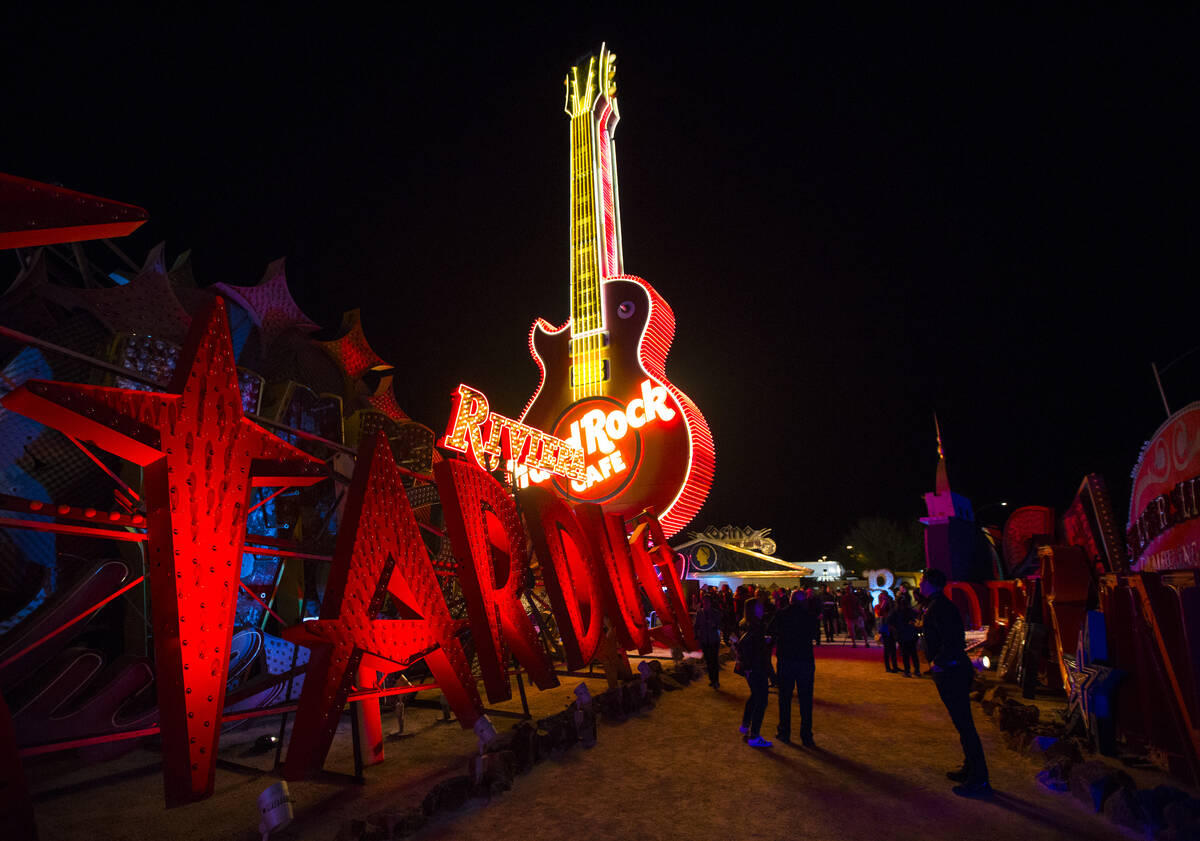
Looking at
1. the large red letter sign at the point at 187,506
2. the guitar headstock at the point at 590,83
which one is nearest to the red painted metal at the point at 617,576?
the large red letter sign at the point at 187,506

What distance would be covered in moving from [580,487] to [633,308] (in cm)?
681

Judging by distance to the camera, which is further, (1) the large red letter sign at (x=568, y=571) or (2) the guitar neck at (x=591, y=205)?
(2) the guitar neck at (x=591, y=205)

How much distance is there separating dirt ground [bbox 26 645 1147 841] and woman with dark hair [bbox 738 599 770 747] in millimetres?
226

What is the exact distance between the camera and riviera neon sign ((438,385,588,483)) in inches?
574

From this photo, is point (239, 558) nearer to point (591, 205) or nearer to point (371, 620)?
point (371, 620)

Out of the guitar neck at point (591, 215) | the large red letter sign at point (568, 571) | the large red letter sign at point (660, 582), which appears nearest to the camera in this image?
the large red letter sign at point (568, 571)

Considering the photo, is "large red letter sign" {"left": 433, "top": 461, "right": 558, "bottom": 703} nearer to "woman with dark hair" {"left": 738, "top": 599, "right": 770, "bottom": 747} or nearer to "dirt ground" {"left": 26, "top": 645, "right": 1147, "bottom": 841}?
"dirt ground" {"left": 26, "top": 645, "right": 1147, "bottom": 841}

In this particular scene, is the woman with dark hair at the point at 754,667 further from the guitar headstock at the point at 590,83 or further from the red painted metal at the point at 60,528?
the guitar headstock at the point at 590,83

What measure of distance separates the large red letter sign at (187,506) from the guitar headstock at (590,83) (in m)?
26.1

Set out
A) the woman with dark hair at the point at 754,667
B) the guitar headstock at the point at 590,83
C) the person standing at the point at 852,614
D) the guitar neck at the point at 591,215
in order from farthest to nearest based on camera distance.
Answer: the guitar headstock at the point at 590,83 < the guitar neck at the point at 591,215 < the person standing at the point at 852,614 < the woman with dark hair at the point at 754,667

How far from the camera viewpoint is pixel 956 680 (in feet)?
18.7

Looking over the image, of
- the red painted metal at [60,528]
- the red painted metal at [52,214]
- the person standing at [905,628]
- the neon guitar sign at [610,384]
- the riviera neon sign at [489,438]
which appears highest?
the neon guitar sign at [610,384]

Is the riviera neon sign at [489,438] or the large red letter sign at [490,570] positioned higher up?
the riviera neon sign at [489,438]

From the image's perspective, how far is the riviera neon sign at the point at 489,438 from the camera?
1459cm
